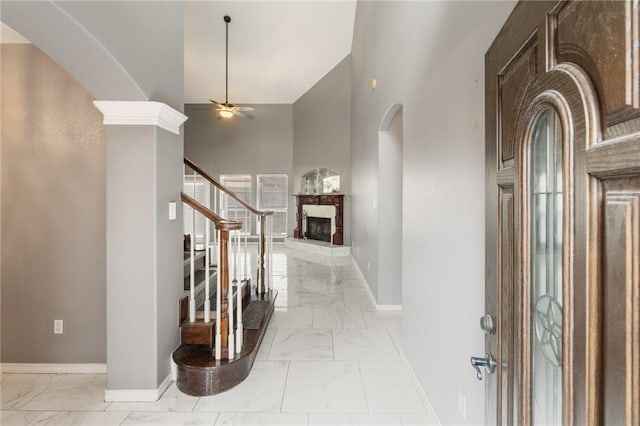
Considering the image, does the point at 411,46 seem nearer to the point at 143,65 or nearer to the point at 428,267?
the point at 428,267

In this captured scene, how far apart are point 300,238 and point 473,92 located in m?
8.09

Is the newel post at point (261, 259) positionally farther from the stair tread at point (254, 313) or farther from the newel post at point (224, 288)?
the newel post at point (224, 288)

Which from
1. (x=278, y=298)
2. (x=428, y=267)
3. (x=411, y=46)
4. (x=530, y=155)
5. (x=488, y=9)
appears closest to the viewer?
(x=530, y=155)

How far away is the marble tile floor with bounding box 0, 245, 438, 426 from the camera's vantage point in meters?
2.08

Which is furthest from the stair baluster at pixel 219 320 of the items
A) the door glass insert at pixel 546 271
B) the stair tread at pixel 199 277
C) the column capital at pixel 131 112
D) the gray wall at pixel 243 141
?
the gray wall at pixel 243 141

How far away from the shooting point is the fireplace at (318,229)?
886 centimetres

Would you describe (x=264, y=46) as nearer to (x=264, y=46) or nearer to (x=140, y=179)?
(x=264, y=46)

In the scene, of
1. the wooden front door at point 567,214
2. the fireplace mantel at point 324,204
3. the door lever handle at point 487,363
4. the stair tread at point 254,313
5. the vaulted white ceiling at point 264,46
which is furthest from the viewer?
the fireplace mantel at point 324,204

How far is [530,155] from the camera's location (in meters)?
0.85

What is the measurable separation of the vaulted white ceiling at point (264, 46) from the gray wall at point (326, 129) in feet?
1.02

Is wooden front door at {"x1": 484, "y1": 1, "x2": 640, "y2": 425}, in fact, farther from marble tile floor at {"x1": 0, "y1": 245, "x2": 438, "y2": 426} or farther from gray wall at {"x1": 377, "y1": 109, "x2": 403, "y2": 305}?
gray wall at {"x1": 377, "y1": 109, "x2": 403, "y2": 305}

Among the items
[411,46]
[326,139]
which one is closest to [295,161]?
[326,139]

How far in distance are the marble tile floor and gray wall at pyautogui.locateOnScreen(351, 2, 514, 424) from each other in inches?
12.0

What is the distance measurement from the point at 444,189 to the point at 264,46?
7.20m
